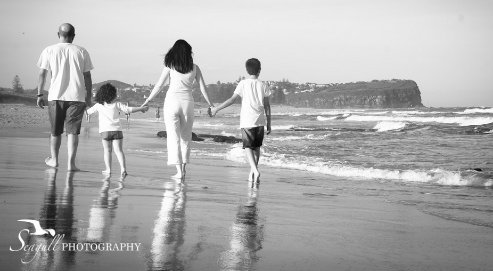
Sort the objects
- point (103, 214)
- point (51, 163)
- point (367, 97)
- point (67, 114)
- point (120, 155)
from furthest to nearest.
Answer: point (367, 97), point (120, 155), point (51, 163), point (67, 114), point (103, 214)

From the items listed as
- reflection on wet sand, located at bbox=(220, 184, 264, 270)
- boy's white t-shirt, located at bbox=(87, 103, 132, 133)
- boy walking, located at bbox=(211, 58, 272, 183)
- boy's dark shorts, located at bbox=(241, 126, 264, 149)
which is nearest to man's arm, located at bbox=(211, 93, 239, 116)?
boy walking, located at bbox=(211, 58, 272, 183)

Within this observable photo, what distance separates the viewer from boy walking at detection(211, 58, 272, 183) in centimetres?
827

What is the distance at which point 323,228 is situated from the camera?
462cm

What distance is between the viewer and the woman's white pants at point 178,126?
7520 mm

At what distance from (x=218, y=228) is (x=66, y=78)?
3957mm

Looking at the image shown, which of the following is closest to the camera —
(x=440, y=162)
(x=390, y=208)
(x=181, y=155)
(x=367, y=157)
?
(x=390, y=208)

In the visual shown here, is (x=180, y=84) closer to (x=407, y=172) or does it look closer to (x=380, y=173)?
(x=380, y=173)

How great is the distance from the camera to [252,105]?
27.1 feet

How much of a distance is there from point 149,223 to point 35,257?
→ 123cm

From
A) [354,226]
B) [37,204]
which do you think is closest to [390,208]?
[354,226]

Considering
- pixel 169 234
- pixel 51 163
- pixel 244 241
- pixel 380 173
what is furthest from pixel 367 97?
pixel 169 234

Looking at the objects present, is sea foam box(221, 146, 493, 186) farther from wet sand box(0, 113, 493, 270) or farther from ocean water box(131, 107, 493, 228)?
wet sand box(0, 113, 493, 270)

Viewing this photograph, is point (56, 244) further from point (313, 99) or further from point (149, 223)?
point (313, 99)

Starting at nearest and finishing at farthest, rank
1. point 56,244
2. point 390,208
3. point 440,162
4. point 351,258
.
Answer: point 56,244 → point 351,258 → point 390,208 → point 440,162
